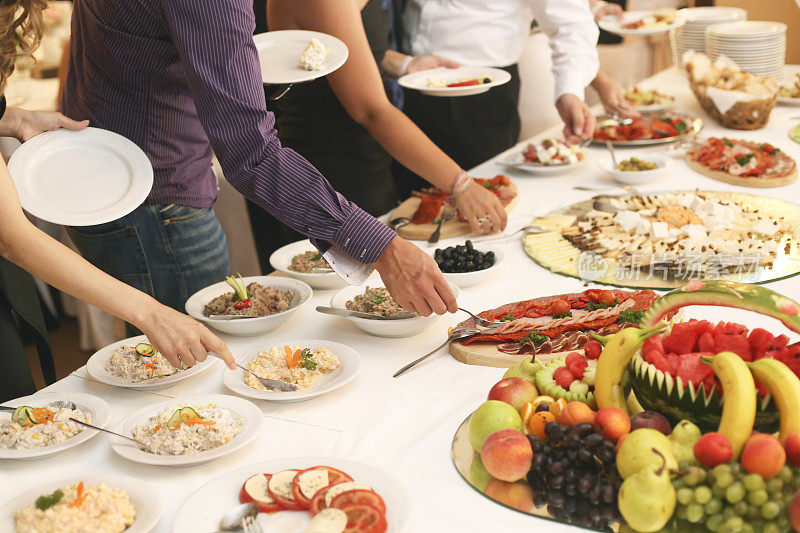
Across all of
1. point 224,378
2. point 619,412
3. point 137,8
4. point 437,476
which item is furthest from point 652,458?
point 137,8

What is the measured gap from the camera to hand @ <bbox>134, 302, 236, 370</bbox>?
1543 mm

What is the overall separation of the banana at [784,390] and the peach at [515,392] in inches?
15.3

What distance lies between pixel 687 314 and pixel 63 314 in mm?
3839

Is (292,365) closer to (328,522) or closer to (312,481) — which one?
(312,481)

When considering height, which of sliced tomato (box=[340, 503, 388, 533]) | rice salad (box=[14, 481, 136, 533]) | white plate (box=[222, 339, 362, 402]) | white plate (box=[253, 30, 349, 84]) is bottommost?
white plate (box=[222, 339, 362, 402])

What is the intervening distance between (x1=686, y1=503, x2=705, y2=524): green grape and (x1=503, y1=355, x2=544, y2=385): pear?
17.2 inches

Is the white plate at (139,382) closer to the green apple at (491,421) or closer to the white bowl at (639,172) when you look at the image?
the green apple at (491,421)

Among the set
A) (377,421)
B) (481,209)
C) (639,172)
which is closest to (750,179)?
(639,172)

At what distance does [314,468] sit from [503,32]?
2.68 meters

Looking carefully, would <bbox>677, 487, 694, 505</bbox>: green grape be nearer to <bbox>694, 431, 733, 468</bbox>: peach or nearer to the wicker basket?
<bbox>694, 431, 733, 468</bbox>: peach

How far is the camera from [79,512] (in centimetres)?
118

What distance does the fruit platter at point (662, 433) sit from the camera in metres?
1.07

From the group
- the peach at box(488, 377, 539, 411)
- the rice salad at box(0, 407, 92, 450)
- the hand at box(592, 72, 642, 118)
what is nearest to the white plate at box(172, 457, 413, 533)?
the peach at box(488, 377, 539, 411)

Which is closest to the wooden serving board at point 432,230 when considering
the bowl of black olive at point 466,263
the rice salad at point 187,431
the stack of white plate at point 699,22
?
the bowl of black olive at point 466,263
